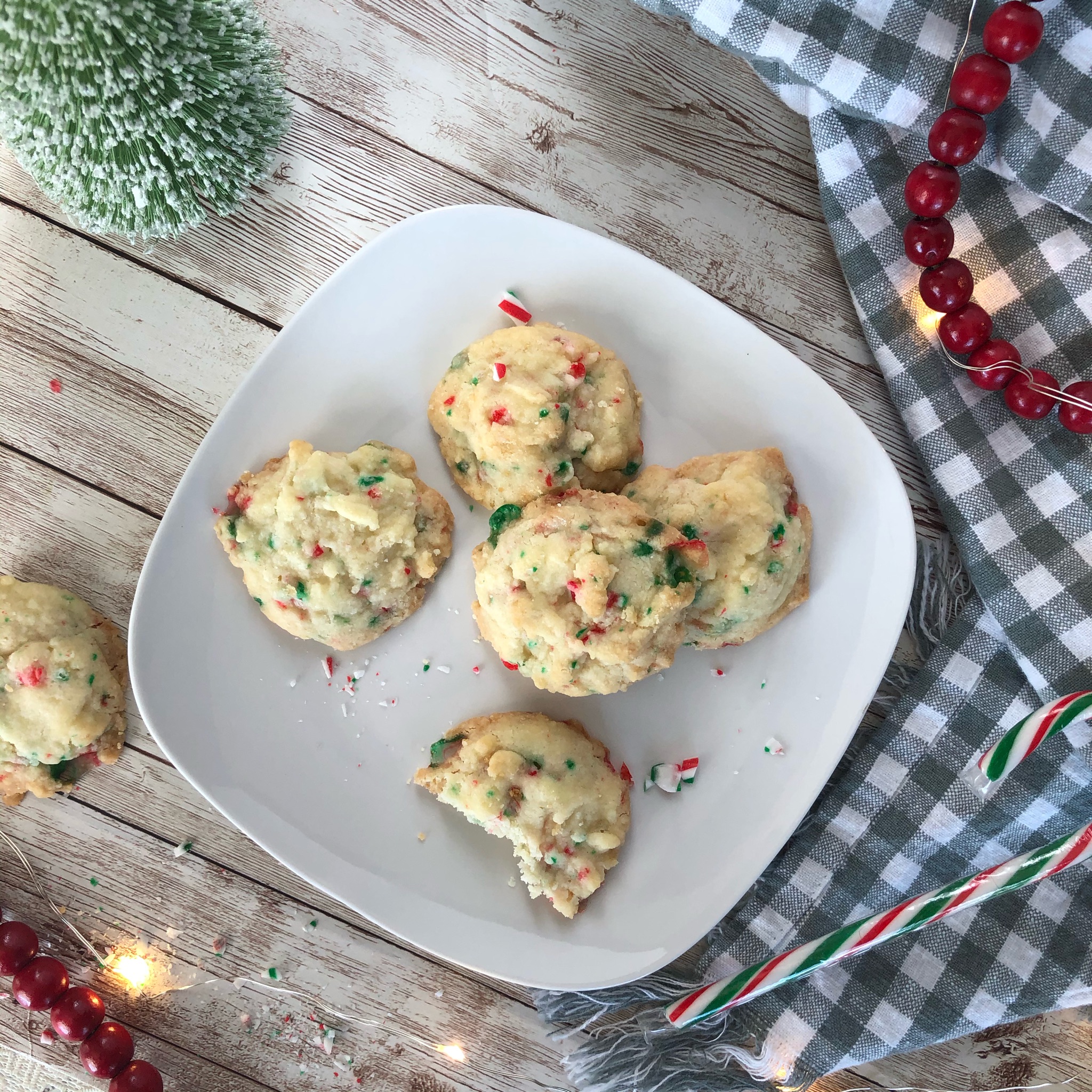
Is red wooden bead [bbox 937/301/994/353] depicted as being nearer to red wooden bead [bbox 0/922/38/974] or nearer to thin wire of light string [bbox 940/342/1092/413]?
thin wire of light string [bbox 940/342/1092/413]

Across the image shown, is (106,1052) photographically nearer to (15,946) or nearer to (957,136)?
(15,946)

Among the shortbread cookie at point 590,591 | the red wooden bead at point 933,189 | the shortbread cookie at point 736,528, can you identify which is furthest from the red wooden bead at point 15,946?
the red wooden bead at point 933,189

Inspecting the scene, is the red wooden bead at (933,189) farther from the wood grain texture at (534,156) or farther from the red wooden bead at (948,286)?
the wood grain texture at (534,156)

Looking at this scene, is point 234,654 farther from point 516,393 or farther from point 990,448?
point 990,448

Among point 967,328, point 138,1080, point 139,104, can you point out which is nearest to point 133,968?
point 138,1080

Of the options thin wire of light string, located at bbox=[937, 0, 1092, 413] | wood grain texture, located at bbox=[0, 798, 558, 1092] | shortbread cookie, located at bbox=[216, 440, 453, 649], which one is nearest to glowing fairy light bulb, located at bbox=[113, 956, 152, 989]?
wood grain texture, located at bbox=[0, 798, 558, 1092]

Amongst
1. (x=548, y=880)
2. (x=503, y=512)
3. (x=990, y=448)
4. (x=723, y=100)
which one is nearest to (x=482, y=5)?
(x=723, y=100)
